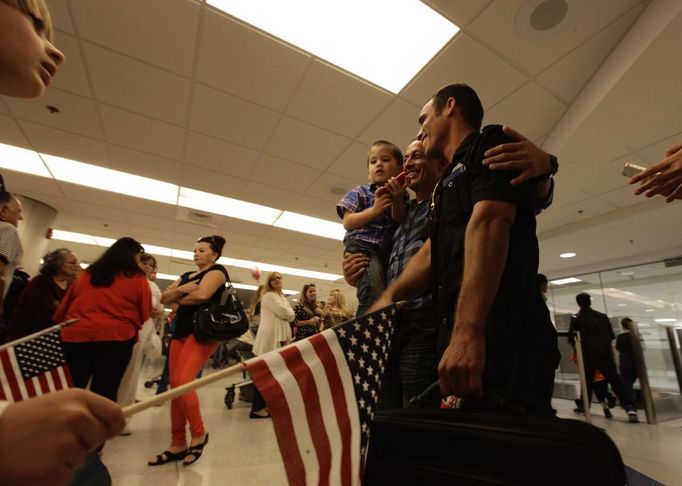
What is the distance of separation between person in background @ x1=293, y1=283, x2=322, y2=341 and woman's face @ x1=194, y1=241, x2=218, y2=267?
70.0 inches

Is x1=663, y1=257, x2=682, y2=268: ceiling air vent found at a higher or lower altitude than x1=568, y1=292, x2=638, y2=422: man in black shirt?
higher

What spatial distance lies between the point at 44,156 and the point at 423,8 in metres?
5.08

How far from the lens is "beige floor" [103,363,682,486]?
1.86m

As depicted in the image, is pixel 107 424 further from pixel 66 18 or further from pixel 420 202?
pixel 66 18

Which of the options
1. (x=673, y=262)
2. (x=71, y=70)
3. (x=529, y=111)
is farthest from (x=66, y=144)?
(x=673, y=262)

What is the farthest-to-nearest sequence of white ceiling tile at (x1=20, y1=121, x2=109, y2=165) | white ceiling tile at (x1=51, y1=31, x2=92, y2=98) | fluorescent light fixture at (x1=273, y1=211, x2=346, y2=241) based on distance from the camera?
fluorescent light fixture at (x1=273, y1=211, x2=346, y2=241), white ceiling tile at (x1=20, y1=121, x2=109, y2=165), white ceiling tile at (x1=51, y1=31, x2=92, y2=98)

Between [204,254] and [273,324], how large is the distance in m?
1.44

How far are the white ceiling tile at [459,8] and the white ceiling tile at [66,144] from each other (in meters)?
4.03

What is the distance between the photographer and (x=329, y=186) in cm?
480

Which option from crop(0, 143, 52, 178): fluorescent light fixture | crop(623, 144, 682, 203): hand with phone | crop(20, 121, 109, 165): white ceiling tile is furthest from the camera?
crop(0, 143, 52, 178): fluorescent light fixture

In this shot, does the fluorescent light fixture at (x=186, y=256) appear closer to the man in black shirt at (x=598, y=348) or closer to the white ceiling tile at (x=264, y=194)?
the white ceiling tile at (x=264, y=194)

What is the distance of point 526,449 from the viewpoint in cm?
48

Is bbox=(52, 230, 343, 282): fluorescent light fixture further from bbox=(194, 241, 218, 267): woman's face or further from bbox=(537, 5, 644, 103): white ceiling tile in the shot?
bbox=(537, 5, 644, 103): white ceiling tile

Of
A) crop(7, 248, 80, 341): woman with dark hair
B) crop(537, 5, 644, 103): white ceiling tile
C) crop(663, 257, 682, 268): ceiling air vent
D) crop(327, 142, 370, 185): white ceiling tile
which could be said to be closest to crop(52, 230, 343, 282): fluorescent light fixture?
crop(327, 142, 370, 185): white ceiling tile
